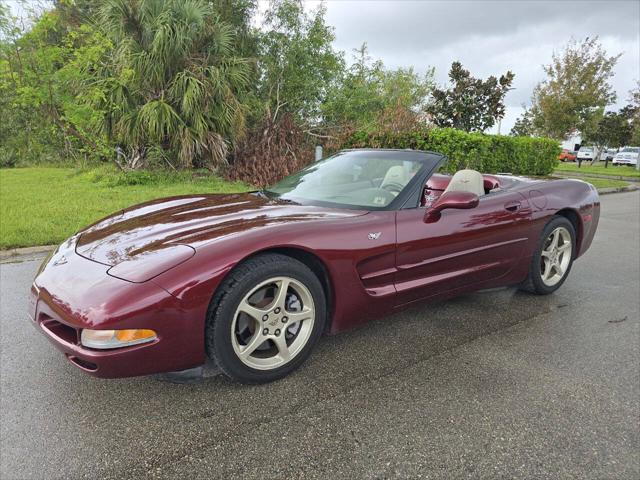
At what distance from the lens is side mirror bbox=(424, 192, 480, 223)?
2564mm

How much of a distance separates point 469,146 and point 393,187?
9.78 metres

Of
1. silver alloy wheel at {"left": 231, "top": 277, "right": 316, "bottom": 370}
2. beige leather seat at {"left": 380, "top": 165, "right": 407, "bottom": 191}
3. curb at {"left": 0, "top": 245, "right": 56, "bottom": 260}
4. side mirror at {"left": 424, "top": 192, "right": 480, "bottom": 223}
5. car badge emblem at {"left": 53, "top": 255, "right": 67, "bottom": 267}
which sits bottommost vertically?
curb at {"left": 0, "top": 245, "right": 56, "bottom": 260}

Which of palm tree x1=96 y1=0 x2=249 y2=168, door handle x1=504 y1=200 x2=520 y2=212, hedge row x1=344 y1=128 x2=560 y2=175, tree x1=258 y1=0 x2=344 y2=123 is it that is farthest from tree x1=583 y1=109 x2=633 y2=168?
door handle x1=504 y1=200 x2=520 y2=212

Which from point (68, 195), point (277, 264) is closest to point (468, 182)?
point (277, 264)

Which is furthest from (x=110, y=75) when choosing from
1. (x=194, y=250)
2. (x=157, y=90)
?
(x=194, y=250)

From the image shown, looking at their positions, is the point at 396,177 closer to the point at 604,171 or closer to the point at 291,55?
the point at 291,55

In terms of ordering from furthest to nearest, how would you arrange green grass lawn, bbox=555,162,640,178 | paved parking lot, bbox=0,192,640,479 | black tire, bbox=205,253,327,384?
1. green grass lawn, bbox=555,162,640,178
2. black tire, bbox=205,253,327,384
3. paved parking lot, bbox=0,192,640,479

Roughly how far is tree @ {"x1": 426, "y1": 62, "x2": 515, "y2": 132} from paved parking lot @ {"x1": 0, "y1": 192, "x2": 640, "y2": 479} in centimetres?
1644

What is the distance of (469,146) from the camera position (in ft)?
38.4

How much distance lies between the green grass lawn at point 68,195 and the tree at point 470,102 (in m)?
11.7

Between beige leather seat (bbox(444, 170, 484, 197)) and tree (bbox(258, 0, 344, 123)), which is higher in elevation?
tree (bbox(258, 0, 344, 123))

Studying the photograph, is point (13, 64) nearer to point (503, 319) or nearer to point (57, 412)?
point (57, 412)

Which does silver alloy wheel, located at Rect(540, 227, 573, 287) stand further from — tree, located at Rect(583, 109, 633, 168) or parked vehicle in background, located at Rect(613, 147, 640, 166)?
parked vehicle in background, located at Rect(613, 147, 640, 166)

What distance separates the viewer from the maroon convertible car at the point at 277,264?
185cm
